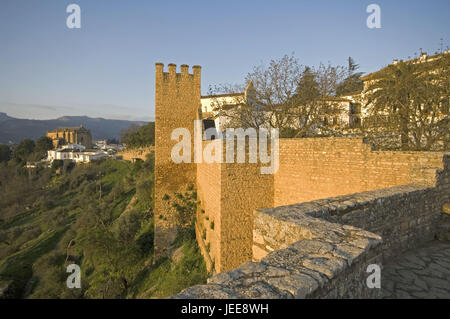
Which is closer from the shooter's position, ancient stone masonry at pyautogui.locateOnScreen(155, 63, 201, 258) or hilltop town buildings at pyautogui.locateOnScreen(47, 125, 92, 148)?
ancient stone masonry at pyautogui.locateOnScreen(155, 63, 201, 258)

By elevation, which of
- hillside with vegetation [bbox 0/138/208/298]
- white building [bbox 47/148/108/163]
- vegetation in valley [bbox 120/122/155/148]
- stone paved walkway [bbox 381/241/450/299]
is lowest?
hillside with vegetation [bbox 0/138/208/298]

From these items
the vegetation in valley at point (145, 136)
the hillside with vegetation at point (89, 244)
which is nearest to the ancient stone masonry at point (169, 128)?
the hillside with vegetation at point (89, 244)

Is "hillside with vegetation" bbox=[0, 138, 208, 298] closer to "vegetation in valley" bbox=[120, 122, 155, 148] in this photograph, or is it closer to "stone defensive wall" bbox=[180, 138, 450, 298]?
"stone defensive wall" bbox=[180, 138, 450, 298]

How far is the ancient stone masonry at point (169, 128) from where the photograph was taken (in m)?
11.8

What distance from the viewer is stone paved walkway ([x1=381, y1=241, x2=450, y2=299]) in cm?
276

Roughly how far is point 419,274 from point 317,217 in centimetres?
154

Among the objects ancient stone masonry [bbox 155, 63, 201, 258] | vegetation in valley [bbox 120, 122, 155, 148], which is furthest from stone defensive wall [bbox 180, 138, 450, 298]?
vegetation in valley [bbox 120, 122, 155, 148]

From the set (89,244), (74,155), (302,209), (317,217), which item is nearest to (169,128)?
(89,244)

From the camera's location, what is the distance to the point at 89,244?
1323 cm

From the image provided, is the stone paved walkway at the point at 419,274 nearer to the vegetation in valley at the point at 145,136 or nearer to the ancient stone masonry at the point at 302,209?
the ancient stone masonry at the point at 302,209

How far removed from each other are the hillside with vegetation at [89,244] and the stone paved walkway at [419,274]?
669cm

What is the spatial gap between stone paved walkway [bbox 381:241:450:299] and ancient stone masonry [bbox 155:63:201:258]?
991cm
